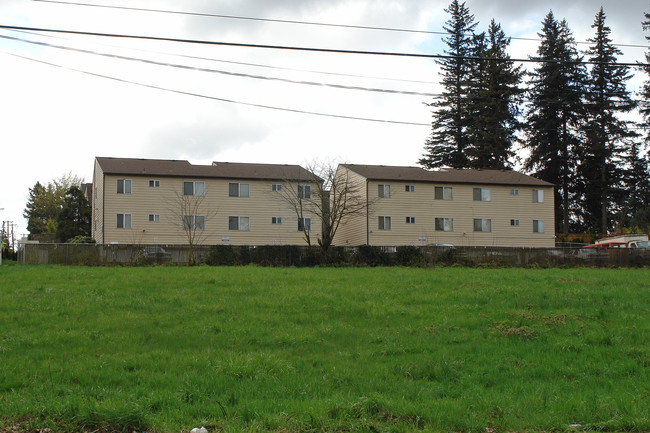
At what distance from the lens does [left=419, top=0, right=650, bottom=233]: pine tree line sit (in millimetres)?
58625

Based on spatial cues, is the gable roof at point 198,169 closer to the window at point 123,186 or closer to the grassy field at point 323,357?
the window at point 123,186

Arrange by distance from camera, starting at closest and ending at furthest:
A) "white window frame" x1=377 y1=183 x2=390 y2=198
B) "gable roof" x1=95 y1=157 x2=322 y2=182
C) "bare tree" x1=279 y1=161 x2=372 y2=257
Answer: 1. "bare tree" x1=279 y1=161 x2=372 y2=257
2. "gable roof" x1=95 y1=157 x2=322 y2=182
3. "white window frame" x1=377 y1=183 x2=390 y2=198

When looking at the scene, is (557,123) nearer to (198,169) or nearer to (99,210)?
(198,169)

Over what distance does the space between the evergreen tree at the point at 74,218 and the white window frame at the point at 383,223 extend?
2518cm

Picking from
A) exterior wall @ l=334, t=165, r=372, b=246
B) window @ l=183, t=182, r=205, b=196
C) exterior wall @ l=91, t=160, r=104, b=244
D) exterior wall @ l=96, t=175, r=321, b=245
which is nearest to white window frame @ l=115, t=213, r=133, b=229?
exterior wall @ l=96, t=175, r=321, b=245

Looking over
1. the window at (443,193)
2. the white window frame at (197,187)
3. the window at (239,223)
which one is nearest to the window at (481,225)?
the window at (443,193)

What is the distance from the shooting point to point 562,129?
199 ft

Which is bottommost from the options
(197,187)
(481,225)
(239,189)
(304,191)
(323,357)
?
(323,357)

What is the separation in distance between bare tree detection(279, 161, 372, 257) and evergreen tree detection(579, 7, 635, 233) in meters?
28.1

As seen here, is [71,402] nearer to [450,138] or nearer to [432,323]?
[432,323]

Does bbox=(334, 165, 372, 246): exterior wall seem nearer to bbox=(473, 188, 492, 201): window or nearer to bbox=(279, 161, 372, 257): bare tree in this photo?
bbox=(279, 161, 372, 257): bare tree

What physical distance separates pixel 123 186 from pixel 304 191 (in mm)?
13669

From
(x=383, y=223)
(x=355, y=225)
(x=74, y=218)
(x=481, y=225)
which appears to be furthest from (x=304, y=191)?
(x=74, y=218)

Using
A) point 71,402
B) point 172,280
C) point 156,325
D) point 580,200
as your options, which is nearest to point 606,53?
point 580,200
